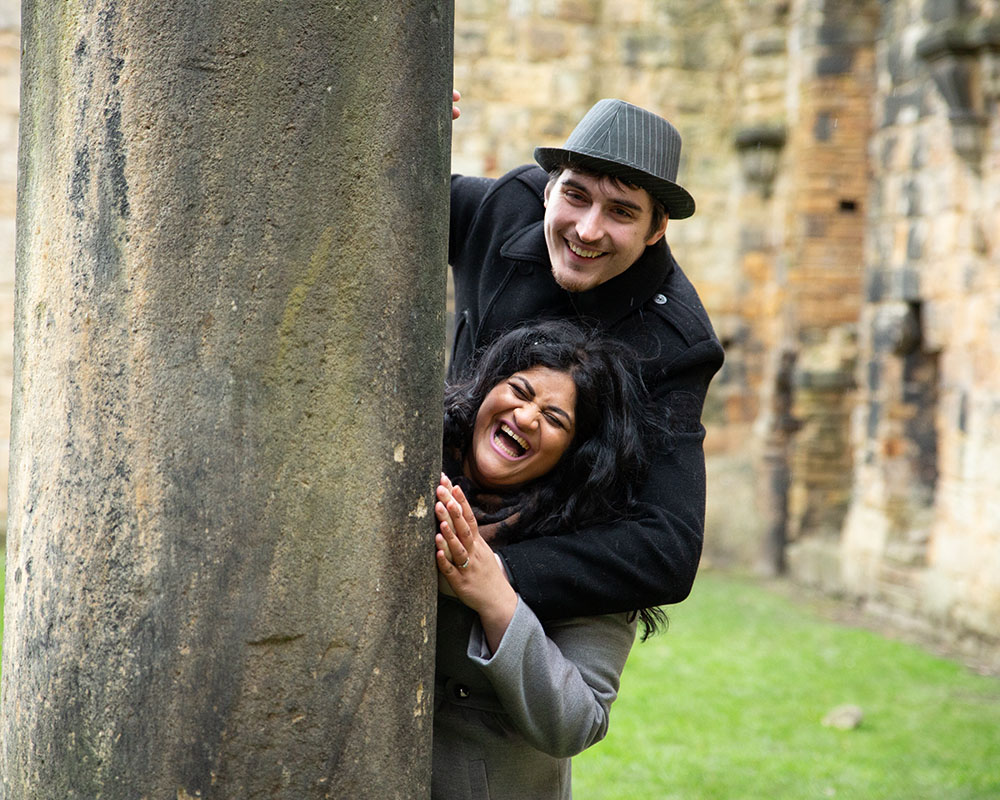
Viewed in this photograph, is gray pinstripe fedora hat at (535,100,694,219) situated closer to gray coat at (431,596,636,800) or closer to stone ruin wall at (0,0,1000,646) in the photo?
gray coat at (431,596,636,800)

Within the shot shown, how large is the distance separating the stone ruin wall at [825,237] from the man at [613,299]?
17.6 ft

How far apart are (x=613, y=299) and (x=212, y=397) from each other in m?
0.95

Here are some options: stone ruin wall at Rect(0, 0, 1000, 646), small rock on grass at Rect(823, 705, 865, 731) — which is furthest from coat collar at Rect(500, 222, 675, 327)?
stone ruin wall at Rect(0, 0, 1000, 646)

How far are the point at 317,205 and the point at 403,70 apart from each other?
0.23m

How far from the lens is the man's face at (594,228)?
2193 mm

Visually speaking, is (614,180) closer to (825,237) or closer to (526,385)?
(526,385)

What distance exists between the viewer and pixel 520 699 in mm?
1761

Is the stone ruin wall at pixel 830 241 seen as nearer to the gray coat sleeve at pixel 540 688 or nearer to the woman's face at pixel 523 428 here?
the woman's face at pixel 523 428

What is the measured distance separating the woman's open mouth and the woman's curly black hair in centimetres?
6

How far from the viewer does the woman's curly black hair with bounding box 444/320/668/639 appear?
1.98m

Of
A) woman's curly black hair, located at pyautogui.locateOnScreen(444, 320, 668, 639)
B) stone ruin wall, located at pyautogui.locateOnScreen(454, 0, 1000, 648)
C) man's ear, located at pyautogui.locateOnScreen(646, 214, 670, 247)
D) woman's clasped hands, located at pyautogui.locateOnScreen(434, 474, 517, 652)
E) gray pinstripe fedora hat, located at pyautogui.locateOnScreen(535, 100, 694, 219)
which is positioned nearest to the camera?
woman's clasped hands, located at pyautogui.locateOnScreen(434, 474, 517, 652)

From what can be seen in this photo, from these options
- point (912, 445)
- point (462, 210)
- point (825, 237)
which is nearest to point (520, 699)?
point (462, 210)

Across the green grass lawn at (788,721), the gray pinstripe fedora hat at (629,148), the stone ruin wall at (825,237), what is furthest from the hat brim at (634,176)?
the stone ruin wall at (825,237)

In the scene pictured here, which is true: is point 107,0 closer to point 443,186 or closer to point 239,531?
point 443,186
